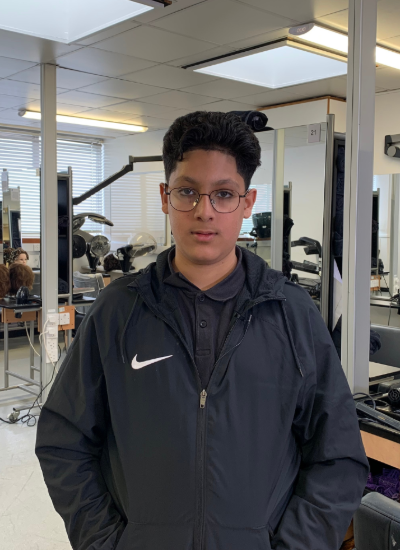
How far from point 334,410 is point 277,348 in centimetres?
18

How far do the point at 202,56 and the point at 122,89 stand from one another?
1446 millimetres

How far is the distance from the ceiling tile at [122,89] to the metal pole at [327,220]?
10.8ft

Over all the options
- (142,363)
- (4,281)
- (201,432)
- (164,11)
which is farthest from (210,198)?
(4,281)

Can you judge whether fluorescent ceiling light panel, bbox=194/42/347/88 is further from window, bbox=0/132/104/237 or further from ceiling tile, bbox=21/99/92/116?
window, bbox=0/132/104/237

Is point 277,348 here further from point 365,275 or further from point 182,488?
point 365,275

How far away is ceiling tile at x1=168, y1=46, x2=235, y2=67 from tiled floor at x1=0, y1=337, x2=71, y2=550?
10.9 ft

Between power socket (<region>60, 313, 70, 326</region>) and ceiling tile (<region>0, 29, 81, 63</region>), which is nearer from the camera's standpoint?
ceiling tile (<region>0, 29, 81, 63</region>)

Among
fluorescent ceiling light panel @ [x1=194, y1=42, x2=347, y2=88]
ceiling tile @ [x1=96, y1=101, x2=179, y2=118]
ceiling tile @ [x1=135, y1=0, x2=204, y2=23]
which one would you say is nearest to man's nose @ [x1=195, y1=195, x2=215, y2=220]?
ceiling tile @ [x1=135, y1=0, x2=204, y2=23]

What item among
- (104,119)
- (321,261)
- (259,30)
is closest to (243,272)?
(321,261)

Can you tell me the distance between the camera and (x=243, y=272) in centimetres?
126

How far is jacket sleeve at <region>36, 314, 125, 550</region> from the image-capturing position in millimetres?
1157

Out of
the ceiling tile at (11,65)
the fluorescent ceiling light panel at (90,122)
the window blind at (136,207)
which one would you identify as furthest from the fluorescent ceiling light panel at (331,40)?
the window blind at (136,207)

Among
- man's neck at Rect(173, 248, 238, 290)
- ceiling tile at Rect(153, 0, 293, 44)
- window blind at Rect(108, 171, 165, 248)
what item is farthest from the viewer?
window blind at Rect(108, 171, 165, 248)

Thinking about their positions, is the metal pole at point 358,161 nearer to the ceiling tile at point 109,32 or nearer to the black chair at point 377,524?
the black chair at point 377,524
